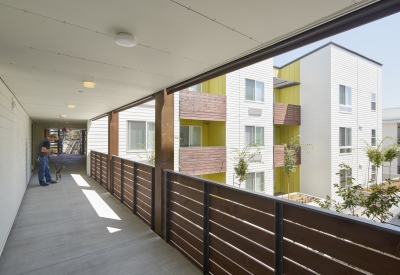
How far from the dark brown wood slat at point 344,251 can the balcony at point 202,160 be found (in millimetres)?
5711

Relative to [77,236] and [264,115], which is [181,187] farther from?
[264,115]

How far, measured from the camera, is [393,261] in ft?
3.38

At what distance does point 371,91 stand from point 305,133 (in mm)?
4876

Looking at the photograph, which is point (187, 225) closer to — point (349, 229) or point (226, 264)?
point (226, 264)

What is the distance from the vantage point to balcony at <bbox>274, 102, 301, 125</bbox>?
32.1ft

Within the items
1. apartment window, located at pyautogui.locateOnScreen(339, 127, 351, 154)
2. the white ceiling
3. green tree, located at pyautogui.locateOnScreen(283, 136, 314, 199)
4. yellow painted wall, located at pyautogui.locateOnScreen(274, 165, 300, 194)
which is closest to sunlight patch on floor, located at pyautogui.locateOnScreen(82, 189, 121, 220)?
the white ceiling

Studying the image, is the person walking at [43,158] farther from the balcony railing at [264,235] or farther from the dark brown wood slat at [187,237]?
the dark brown wood slat at [187,237]

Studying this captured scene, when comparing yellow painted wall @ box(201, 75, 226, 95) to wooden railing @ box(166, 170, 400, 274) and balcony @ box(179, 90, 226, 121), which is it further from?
wooden railing @ box(166, 170, 400, 274)

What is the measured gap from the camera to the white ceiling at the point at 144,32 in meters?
1.19

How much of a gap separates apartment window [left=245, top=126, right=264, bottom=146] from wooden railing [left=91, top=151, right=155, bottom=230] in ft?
18.2

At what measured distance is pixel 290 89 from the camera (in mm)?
11250

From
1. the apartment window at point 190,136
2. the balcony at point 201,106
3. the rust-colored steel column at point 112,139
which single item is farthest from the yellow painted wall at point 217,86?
the rust-colored steel column at point 112,139

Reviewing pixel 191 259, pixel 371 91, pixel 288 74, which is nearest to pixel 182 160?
pixel 191 259

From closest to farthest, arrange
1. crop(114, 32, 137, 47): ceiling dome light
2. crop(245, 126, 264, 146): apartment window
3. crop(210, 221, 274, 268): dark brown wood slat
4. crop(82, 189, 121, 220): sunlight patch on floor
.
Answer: crop(114, 32, 137, 47): ceiling dome light < crop(210, 221, 274, 268): dark brown wood slat < crop(82, 189, 121, 220): sunlight patch on floor < crop(245, 126, 264, 146): apartment window
